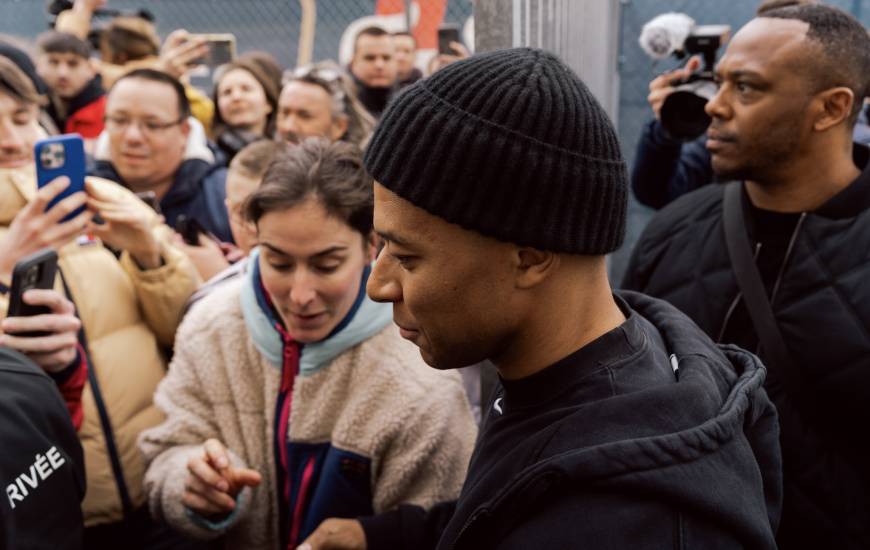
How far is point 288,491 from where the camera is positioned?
1.72 meters

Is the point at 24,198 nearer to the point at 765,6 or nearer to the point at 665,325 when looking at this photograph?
the point at 665,325

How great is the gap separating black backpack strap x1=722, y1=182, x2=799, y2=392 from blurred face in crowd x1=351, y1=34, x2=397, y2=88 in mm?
3000

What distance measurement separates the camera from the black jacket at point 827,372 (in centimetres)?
172

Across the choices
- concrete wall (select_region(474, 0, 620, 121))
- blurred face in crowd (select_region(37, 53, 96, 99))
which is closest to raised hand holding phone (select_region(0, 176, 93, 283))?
concrete wall (select_region(474, 0, 620, 121))

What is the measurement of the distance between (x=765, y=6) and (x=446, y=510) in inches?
93.3

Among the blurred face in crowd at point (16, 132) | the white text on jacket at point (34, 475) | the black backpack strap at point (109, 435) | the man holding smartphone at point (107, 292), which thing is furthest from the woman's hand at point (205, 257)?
the white text on jacket at point (34, 475)

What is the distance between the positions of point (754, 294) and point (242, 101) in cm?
300

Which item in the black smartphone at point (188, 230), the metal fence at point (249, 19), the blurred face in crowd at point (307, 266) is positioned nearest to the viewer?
the blurred face in crowd at point (307, 266)

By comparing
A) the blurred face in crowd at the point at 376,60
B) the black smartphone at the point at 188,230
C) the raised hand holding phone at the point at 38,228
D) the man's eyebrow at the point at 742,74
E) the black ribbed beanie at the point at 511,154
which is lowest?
the black smartphone at the point at 188,230

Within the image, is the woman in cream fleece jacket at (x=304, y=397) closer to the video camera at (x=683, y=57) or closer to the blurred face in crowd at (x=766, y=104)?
the blurred face in crowd at (x=766, y=104)

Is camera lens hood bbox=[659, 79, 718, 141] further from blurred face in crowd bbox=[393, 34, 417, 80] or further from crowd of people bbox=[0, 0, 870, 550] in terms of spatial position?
blurred face in crowd bbox=[393, 34, 417, 80]

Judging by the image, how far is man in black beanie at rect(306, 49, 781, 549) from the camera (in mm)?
885

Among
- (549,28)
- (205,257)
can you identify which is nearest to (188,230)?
(205,257)

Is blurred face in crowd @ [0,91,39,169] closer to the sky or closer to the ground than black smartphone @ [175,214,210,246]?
closer to the sky
